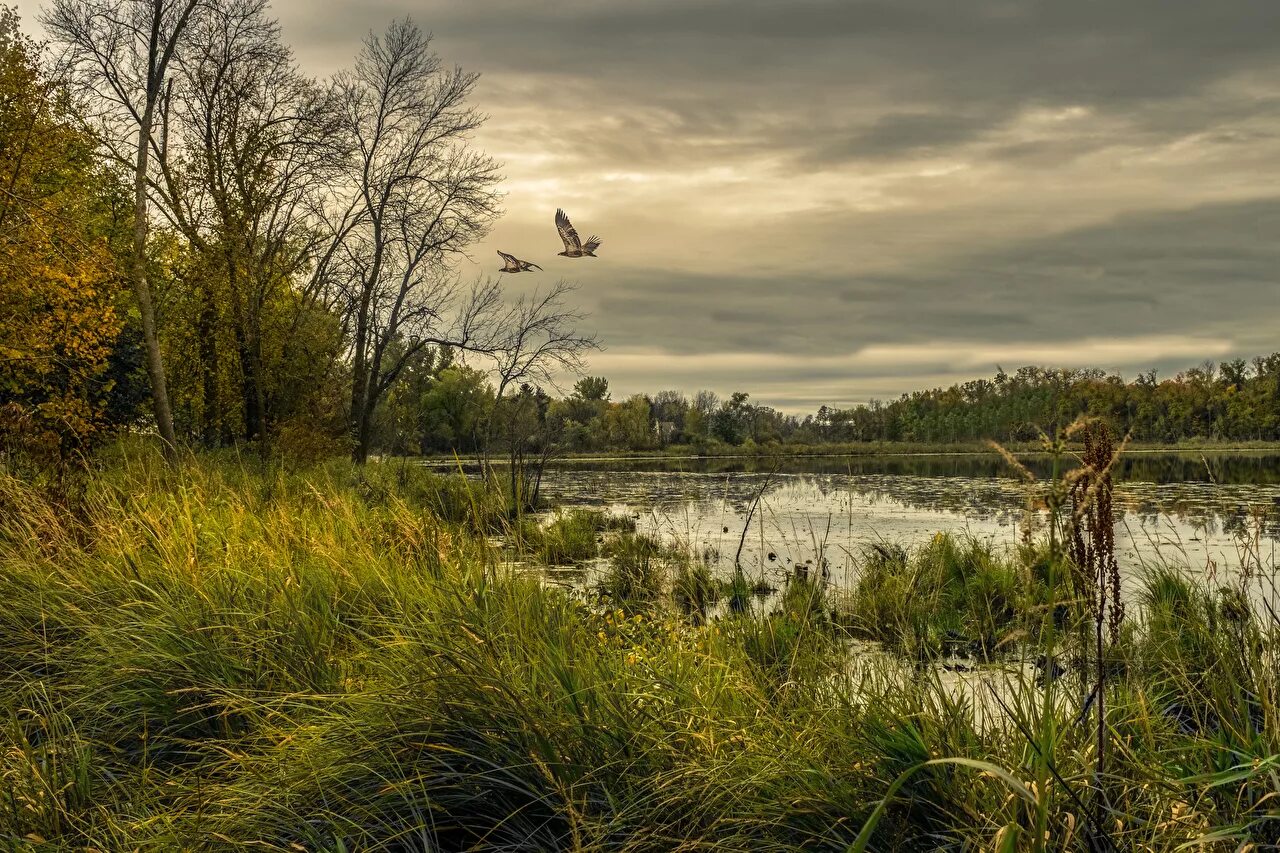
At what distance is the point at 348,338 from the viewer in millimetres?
26984

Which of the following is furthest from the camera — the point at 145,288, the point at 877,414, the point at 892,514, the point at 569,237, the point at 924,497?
the point at 877,414

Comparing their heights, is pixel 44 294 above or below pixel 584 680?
above

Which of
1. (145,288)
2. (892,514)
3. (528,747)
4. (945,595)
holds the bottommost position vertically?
(945,595)

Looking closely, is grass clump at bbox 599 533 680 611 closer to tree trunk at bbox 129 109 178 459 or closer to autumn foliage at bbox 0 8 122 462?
autumn foliage at bbox 0 8 122 462

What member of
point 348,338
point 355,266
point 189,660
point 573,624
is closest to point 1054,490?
point 573,624

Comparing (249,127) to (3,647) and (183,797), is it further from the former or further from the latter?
(183,797)

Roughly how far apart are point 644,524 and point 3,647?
44.2 feet

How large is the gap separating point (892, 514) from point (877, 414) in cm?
8282

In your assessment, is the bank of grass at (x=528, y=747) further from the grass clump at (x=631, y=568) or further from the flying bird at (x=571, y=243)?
the flying bird at (x=571, y=243)

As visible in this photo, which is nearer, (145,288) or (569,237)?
(569,237)

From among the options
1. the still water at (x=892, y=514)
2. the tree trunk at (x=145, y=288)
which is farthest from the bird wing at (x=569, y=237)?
the tree trunk at (x=145, y=288)

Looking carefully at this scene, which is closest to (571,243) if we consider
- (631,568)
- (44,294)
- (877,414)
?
(631,568)

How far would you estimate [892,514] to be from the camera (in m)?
18.6

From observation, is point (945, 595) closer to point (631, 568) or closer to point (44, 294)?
point (631, 568)
